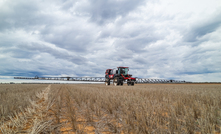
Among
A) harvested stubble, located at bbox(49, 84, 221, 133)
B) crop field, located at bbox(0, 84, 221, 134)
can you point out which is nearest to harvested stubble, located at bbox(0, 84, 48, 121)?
crop field, located at bbox(0, 84, 221, 134)

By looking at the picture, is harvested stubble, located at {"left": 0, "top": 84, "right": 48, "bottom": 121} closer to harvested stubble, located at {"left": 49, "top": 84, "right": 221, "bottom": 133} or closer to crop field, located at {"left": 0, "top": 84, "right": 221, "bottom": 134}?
crop field, located at {"left": 0, "top": 84, "right": 221, "bottom": 134}

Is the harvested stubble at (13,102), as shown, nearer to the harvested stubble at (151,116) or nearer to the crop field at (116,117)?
the crop field at (116,117)

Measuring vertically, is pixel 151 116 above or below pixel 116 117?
above

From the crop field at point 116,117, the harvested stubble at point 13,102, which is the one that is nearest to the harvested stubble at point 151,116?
the crop field at point 116,117

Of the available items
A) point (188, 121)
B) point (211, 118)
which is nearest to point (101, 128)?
point (188, 121)

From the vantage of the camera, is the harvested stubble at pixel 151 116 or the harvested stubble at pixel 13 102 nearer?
the harvested stubble at pixel 151 116

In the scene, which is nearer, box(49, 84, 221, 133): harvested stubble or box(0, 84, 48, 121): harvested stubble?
box(49, 84, 221, 133): harvested stubble

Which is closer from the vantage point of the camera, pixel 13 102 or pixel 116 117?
pixel 116 117

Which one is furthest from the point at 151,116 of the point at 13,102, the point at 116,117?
the point at 13,102

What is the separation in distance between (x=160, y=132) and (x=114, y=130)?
2.62 feet

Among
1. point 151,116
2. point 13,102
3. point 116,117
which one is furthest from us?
point 13,102

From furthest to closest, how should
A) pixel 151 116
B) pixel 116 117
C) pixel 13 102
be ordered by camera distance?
1. pixel 13 102
2. pixel 116 117
3. pixel 151 116

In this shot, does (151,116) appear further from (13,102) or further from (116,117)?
(13,102)

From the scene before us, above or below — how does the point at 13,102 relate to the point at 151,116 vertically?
below
